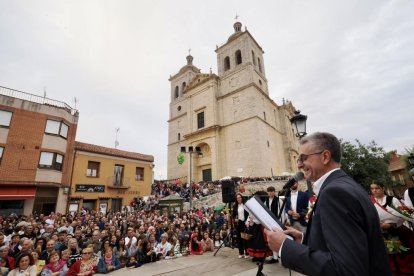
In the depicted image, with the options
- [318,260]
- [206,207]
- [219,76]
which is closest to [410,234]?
[318,260]

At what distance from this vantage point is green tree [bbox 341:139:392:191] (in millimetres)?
21844

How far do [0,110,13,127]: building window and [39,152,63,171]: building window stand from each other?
3.16 metres

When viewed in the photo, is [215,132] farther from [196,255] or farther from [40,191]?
[196,255]

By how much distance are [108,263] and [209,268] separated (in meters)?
3.11

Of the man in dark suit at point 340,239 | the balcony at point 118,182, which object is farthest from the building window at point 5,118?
the man in dark suit at point 340,239

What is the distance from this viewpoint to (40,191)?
16172 mm

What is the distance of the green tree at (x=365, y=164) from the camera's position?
2184 centimetres

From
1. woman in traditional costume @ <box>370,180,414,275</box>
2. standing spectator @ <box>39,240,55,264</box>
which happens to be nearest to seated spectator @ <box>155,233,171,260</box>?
standing spectator @ <box>39,240,55,264</box>

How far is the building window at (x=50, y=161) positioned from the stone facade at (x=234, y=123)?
16087 millimetres

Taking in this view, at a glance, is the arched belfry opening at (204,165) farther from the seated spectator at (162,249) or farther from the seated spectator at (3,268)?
the seated spectator at (3,268)

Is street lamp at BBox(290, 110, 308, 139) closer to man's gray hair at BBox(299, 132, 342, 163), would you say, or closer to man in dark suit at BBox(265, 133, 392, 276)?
man's gray hair at BBox(299, 132, 342, 163)

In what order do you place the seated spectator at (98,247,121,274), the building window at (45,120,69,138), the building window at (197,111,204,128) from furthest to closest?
1. the building window at (197,111,204,128)
2. the building window at (45,120,69,138)
3. the seated spectator at (98,247,121,274)

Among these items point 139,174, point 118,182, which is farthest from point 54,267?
point 139,174

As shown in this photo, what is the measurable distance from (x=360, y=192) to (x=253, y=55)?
35790mm
